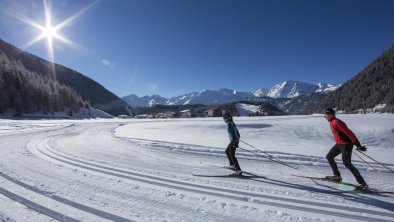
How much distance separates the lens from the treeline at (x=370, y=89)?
445 ft

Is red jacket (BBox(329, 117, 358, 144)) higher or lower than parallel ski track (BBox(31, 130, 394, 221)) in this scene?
higher

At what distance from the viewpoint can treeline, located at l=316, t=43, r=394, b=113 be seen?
136 m

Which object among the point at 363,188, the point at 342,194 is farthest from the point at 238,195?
the point at 363,188

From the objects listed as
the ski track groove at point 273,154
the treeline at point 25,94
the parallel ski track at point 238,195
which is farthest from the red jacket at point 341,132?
the treeline at point 25,94

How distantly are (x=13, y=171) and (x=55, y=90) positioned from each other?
96.0 m

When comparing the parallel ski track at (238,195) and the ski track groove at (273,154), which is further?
the ski track groove at (273,154)

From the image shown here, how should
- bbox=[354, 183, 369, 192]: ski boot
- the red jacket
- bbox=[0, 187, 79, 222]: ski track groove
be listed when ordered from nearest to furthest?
bbox=[0, 187, 79, 222]: ski track groove < bbox=[354, 183, 369, 192]: ski boot < the red jacket

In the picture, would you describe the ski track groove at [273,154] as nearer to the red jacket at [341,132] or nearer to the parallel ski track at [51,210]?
the red jacket at [341,132]

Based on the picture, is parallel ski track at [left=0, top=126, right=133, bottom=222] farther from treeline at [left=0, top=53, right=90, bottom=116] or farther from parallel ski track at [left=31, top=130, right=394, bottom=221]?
treeline at [left=0, top=53, right=90, bottom=116]

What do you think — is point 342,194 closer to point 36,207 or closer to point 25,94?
point 36,207

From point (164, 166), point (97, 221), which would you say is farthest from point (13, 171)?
point (97, 221)

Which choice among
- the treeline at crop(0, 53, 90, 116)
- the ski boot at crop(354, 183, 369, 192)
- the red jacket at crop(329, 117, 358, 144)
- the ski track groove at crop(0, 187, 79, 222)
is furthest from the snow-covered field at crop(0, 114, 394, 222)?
the treeline at crop(0, 53, 90, 116)

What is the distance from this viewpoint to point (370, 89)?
5591 inches

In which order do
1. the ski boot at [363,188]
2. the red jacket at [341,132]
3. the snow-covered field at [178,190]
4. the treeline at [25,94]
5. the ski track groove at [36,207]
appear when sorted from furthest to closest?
the treeline at [25,94]
the red jacket at [341,132]
the ski boot at [363,188]
the snow-covered field at [178,190]
the ski track groove at [36,207]
